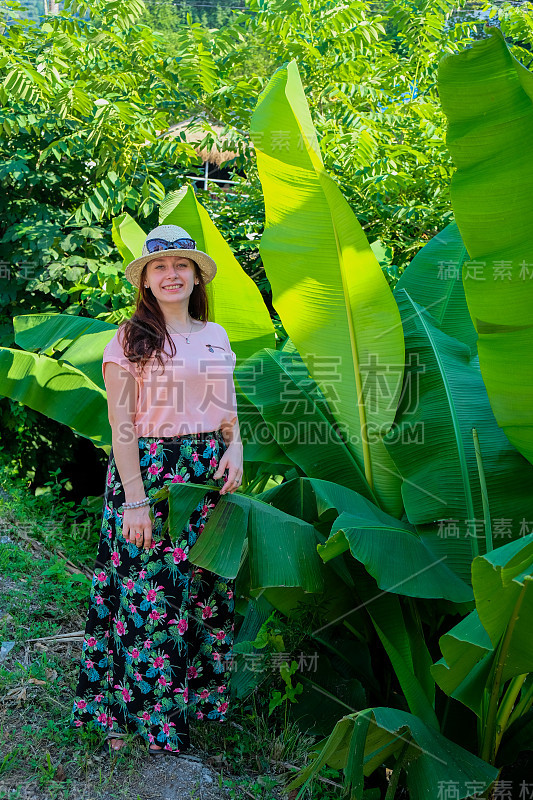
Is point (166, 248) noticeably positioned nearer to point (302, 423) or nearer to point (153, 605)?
point (302, 423)

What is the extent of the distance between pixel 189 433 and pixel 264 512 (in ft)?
1.25

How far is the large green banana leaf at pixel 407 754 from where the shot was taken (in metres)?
1.86

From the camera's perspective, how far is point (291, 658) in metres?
2.81

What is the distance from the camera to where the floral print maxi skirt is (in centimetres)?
233

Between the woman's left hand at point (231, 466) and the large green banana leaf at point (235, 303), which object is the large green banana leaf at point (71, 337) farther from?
the woman's left hand at point (231, 466)

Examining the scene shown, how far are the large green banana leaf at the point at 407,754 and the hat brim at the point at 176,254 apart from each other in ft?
4.83

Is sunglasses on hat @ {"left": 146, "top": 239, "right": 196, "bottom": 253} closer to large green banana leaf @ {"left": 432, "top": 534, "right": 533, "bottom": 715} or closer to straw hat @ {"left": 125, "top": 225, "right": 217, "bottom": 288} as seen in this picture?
straw hat @ {"left": 125, "top": 225, "right": 217, "bottom": 288}

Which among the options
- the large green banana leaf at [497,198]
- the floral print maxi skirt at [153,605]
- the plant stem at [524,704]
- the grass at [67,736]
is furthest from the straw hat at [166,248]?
the plant stem at [524,704]

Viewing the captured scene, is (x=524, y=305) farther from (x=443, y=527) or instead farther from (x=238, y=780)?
(x=238, y=780)

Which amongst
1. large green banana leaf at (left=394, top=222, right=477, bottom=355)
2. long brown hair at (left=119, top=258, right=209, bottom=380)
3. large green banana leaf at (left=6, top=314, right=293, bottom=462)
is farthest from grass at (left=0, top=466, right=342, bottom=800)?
large green banana leaf at (left=394, top=222, right=477, bottom=355)

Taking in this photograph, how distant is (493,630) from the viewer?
1725mm

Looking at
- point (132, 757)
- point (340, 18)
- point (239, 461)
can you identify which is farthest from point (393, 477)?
point (340, 18)

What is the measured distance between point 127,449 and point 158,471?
13 cm

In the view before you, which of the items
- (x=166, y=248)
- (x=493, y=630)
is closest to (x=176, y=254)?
(x=166, y=248)
